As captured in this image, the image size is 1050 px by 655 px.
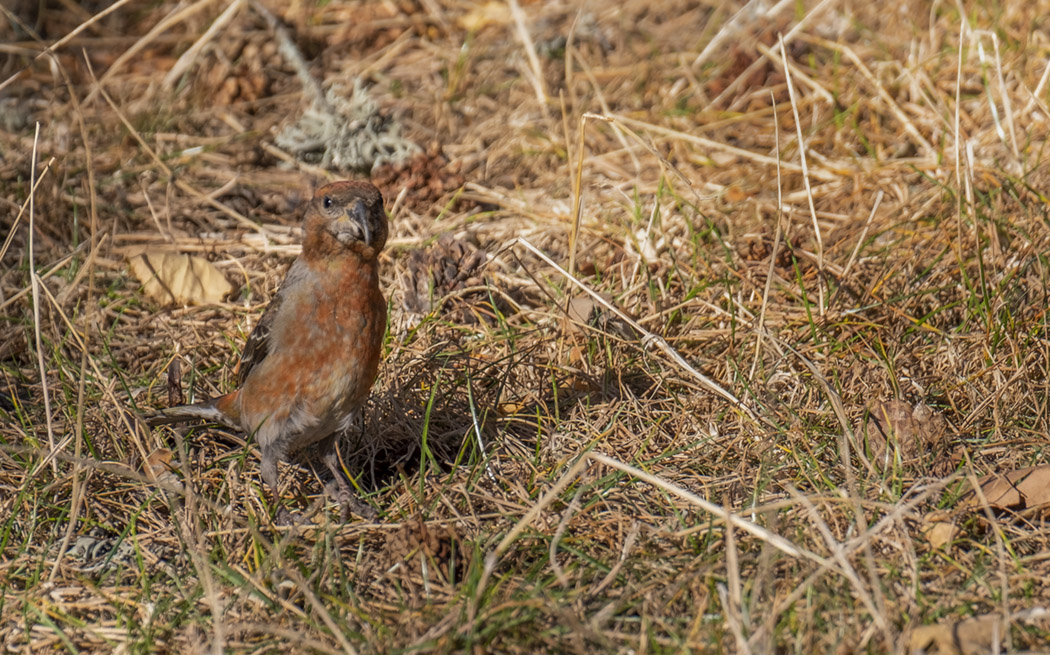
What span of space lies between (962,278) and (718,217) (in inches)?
48.3

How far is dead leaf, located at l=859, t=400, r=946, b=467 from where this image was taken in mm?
3311

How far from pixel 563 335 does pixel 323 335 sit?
3.74 ft

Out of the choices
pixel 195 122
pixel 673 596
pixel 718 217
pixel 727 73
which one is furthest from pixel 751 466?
pixel 195 122

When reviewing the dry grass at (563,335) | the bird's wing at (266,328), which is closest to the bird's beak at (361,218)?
the bird's wing at (266,328)

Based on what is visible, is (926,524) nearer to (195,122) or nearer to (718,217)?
(718,217)

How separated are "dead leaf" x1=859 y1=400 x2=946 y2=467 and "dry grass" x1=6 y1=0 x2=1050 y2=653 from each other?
0.03 meters

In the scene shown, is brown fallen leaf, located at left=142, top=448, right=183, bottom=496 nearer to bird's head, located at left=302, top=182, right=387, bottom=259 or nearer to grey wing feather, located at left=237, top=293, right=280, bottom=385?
grey wing feather, located at left=237, top=293, right=280, bottom=385

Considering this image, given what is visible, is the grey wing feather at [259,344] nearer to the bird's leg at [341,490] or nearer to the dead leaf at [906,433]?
the bird's leg at [341,490]

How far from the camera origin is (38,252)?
4.84m

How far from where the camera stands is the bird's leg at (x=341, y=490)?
324cm

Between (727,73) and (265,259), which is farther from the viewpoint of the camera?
(727,73)

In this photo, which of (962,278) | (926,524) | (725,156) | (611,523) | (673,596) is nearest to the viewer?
(673,596)

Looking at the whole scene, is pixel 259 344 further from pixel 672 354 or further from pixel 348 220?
pixel 672 354

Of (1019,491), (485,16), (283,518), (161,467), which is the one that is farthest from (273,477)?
(485,16)
